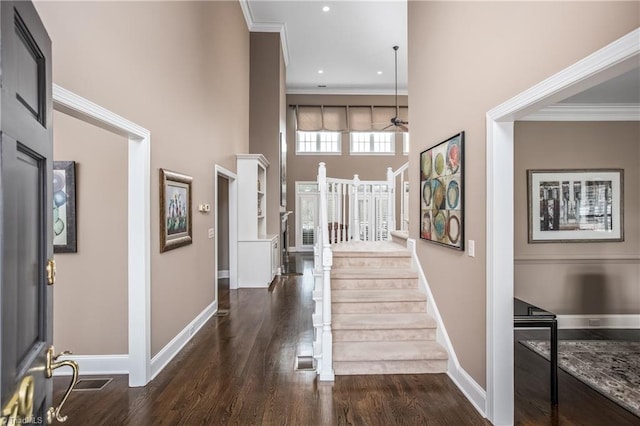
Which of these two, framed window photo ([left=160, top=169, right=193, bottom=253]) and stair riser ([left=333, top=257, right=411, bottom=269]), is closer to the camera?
framed window photo ([left=160, top=169, right=193, bottom=253])

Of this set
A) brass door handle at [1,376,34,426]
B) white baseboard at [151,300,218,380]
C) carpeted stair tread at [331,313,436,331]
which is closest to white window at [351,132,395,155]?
white baseboard at [151,300,218,380]

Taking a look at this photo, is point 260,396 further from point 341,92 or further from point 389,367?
point 341,92

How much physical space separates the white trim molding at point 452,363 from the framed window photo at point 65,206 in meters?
3.44

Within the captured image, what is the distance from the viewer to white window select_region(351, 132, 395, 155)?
11320 millimetres

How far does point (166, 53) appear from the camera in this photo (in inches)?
130

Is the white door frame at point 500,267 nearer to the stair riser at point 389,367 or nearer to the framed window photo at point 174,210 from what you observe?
the stair riser at point 389,367

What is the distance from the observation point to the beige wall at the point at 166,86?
2270 millimetres

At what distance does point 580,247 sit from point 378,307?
2817 millimetres

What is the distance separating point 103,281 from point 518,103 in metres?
3.54

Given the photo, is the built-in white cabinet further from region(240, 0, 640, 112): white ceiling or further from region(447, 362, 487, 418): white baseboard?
region(447, 362, 487, 418): white baseboard

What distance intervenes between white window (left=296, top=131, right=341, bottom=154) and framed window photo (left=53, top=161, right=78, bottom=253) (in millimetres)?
8676

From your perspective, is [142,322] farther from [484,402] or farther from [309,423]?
[484,402]

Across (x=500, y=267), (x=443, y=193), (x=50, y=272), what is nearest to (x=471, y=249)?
(x=500, y=267)

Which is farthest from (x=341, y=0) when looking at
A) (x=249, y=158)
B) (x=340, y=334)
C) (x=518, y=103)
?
(x=340, y=334)
